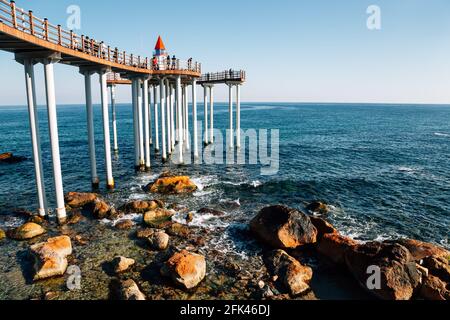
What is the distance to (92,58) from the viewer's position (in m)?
22.7

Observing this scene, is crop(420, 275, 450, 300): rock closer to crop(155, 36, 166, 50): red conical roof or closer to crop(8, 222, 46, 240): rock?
crop(8, 222, 46, 240): rock

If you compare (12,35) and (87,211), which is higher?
(12,35)

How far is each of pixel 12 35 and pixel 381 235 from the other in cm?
2502

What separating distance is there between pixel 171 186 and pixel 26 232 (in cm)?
1221

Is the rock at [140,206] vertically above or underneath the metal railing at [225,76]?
underneath

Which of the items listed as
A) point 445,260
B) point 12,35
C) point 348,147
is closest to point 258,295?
point 445,260

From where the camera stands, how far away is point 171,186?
2802cm

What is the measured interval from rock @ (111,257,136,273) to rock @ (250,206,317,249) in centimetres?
793

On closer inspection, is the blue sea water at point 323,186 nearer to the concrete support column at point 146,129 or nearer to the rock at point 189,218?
the rock at point 189,218

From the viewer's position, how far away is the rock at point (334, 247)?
52.3 feet

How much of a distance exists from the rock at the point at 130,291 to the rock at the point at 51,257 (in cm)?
371

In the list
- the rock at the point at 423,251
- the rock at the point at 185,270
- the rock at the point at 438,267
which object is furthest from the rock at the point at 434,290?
the rock at the point at 185,270

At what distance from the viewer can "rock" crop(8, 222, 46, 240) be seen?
18.4 m
